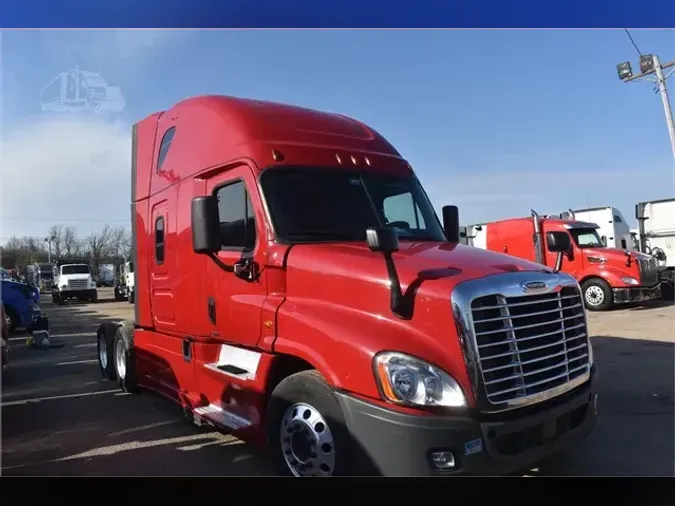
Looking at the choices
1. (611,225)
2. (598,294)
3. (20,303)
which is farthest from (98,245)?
(611,225)

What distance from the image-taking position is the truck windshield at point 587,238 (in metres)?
14.3

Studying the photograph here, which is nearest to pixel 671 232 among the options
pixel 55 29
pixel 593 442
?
pixel 593 442

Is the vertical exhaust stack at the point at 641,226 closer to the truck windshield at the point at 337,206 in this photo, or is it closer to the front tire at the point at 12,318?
the truck windshield at the point at 337,206

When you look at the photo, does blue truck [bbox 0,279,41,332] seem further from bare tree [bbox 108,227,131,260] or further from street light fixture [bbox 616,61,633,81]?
street light fixture [bbox 616,61,633,81]

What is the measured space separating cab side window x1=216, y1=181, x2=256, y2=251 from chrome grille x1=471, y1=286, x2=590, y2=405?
1791 millimetres

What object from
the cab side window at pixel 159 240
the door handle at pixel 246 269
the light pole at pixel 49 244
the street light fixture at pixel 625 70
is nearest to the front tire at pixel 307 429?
the door handle at pixel 246 269

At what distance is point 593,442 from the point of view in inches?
178

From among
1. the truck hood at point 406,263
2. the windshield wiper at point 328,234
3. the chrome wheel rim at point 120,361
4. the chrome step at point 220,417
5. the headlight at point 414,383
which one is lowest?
the chrome step at point 220,417

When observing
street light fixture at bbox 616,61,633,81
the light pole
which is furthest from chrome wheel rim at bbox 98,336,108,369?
street light fixture at bbox 616,61,633,81

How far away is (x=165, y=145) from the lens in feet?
17.8

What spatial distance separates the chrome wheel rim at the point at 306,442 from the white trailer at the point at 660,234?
15.0 metres

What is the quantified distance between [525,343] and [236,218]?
7.38 feet

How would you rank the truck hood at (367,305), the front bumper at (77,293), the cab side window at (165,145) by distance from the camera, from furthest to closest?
the front bumper at (77,293)
the cab side window at (165,145)
the truck hood at (367,305)

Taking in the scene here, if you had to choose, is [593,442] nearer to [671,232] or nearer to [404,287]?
[404,287]
